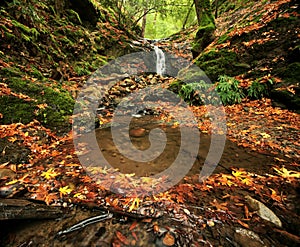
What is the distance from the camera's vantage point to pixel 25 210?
1812 millimetres

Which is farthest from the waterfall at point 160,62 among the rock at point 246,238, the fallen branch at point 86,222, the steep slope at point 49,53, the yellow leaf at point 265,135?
the rock at point 246,238

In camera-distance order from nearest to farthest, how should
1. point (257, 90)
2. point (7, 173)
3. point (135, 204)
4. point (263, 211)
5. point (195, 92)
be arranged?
point (263, 211)
point (135, 204)
point (7, 173)
point (257, 90)
point (195, 92)

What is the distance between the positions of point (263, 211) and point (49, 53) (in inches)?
315

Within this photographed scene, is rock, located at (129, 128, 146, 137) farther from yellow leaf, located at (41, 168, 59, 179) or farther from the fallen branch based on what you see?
the fallen branch

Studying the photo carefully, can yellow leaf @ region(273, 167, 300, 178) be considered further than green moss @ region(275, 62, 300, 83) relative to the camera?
No

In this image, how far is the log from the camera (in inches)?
68.1

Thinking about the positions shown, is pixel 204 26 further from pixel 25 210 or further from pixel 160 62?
pixel 25 210

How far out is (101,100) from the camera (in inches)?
282

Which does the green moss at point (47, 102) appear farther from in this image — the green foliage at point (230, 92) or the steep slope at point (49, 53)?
the green foliage at point (230, 92)

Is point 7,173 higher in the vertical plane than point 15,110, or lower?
lower

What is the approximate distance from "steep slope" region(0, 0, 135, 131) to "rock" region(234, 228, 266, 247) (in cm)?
422

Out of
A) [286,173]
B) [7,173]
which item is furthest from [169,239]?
[7,173]

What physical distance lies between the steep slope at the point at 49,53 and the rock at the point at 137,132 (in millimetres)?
1810

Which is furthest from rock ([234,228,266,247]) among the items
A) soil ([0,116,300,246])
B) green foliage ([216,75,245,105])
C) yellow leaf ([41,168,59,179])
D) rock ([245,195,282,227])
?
green foliage ([216,75,245,105])
